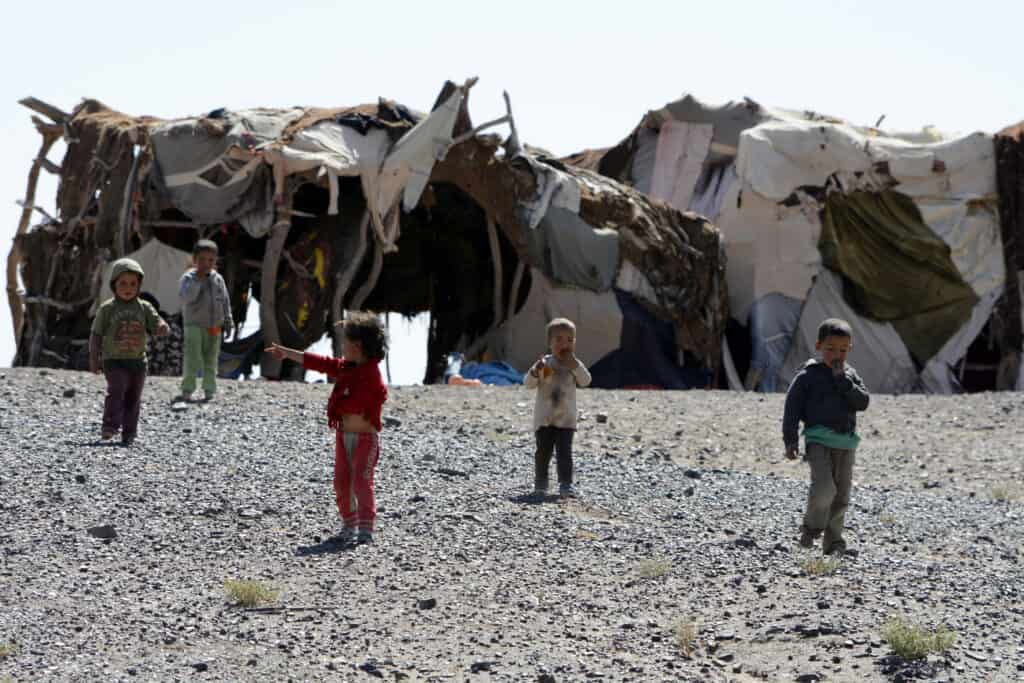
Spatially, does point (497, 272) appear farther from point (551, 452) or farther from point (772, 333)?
point (551, 452)

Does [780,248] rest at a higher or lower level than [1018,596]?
higher

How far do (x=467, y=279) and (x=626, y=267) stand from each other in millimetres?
2980

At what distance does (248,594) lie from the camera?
21.3 ft

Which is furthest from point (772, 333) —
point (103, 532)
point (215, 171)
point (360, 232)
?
point (103, 532)

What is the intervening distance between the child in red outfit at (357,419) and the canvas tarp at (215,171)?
10.8 m

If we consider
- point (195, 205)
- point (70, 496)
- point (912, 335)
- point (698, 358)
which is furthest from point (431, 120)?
point (70, 496)

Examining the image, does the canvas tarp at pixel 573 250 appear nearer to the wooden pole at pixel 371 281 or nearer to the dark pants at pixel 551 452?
the wooden pole at pixel 371 281

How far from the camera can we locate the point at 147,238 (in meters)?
18.8

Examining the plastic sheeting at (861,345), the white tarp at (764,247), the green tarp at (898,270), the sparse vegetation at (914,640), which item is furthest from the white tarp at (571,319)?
the sparse vegetation at (914,640)

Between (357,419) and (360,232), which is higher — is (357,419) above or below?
below

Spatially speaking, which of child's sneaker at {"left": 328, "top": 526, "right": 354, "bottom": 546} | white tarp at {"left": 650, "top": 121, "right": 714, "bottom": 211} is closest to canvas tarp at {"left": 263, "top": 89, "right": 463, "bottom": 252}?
white tarp at {"left": 650, "top": 121, "right": 714, "bottom": 211}

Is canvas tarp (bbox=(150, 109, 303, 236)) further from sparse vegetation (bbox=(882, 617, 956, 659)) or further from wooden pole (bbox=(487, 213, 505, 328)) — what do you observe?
sparse vegetation (bbox=(882, 617, 956, 659))

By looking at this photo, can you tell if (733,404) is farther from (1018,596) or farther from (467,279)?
(1018,596)

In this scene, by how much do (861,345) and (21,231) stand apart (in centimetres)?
1213
